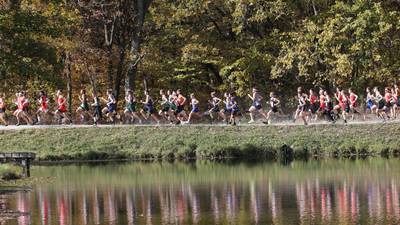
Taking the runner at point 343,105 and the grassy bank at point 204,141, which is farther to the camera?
the runner at point 343,105

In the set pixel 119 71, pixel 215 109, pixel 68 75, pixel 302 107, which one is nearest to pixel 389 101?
pixel 302 107

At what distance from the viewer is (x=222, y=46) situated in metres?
61.4

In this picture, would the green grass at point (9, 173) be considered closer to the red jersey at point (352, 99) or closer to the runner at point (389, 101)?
the red jersey at point (352, 99)

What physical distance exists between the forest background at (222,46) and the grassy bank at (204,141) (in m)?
5.14

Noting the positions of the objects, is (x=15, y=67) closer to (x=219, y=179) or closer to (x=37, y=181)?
(x=37, y=181)

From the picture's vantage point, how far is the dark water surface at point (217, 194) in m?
25.8

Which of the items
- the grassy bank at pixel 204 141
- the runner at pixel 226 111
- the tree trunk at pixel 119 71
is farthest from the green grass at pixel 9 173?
the tree trunk at pixel 119 71

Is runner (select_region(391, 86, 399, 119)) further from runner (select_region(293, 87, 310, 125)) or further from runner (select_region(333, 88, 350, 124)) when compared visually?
runner (select_region(293, 87, 310, 125))

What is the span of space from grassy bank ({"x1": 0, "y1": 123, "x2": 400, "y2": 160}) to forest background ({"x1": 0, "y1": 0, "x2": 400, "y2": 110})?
5143mm

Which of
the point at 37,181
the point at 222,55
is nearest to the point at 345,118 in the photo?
the point at 222,55

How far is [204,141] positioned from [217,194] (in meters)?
16.7

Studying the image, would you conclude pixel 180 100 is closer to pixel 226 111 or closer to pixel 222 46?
pixel 226 111

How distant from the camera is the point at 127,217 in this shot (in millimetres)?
26297

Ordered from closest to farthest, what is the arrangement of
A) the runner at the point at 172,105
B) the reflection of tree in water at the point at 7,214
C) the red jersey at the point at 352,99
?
the reflection of tree in water at the point at 7,214, the red jersey at the point at 352,99, the runner at the point at 172,105
